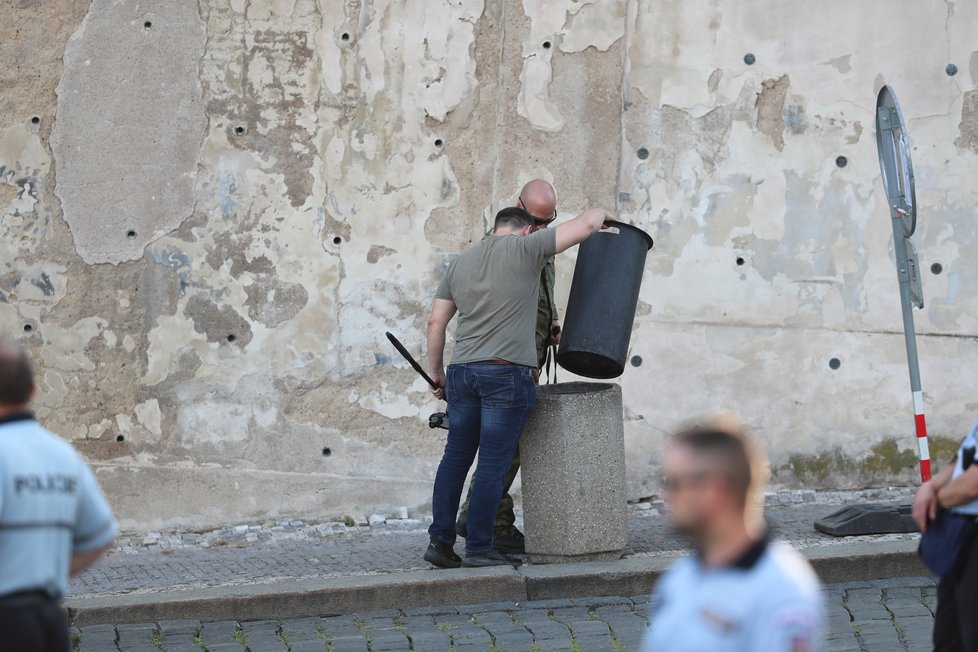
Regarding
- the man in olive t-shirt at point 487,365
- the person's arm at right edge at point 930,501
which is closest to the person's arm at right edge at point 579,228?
the man in olive t-shirt at point 487,365

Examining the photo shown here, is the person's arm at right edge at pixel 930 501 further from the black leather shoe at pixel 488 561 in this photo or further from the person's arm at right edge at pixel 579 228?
the black leather shoe at pixel 488 561

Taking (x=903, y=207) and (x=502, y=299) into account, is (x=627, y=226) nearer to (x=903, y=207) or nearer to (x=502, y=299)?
(x=502, y=299)

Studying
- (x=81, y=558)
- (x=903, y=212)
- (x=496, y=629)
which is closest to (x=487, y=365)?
(x=496, y=629)

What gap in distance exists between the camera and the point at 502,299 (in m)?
6.29

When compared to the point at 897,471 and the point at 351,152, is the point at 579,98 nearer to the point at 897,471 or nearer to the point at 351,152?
the point at 351,152

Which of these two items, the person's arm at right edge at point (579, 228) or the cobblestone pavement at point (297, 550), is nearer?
the person's arm at right edge at point (579, 228)

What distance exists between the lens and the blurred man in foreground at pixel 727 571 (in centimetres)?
242

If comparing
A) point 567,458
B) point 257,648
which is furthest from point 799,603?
point 567,458

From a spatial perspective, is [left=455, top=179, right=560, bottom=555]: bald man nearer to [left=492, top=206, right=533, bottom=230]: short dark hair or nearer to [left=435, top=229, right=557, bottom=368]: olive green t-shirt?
[left=492, top=206, right=533, bottom=230]: short dark hair

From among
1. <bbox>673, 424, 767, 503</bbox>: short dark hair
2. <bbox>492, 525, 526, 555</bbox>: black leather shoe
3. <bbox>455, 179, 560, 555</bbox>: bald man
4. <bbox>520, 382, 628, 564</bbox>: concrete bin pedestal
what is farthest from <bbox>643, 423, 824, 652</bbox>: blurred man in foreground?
<bbox>492, 525, 526, 555</bbox>: black leather shoe

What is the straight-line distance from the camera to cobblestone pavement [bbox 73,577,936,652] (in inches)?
213

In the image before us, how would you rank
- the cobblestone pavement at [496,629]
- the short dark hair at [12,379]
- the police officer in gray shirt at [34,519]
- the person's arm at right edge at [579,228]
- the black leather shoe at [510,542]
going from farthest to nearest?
the black leather shoe at [510,542], the person's arm at right edge at [579,228], the cobblestone pavement at [496,629], the short dark hair at [12,379], the police officer in gray shirt at [34,519]

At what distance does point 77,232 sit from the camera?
7.98 metres

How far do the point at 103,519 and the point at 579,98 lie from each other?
18.0 ft
